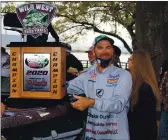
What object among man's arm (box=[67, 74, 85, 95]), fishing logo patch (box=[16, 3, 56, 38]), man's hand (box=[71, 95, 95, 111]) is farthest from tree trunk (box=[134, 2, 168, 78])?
man's hand (box=[71, 95, 95, 111])

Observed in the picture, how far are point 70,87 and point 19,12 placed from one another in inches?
34.9

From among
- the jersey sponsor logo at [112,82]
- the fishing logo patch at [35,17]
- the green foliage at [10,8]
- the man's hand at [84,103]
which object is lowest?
the man's hand at [84,103]

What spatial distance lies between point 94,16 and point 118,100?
23.2 feet

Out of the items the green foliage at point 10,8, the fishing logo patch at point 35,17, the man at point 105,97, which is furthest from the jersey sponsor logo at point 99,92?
the green foliage at point 10,8

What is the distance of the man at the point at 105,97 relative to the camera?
2.05 metres

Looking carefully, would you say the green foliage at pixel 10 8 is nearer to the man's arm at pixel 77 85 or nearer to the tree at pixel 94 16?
the man's arm at pixel 77 85

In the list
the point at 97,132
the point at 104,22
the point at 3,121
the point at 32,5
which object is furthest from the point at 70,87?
the point at 104,22

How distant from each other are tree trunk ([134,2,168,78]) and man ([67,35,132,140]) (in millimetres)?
3142

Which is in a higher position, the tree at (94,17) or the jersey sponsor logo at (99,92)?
the tree at (94,17)

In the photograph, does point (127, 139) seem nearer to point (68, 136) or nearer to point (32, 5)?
point (68, 136)

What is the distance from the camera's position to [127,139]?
7.17 ft

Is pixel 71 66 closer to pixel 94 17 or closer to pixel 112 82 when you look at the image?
pixel 112 82

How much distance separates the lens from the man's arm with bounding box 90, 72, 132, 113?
6.63ft

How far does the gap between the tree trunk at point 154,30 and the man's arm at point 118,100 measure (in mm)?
3220
